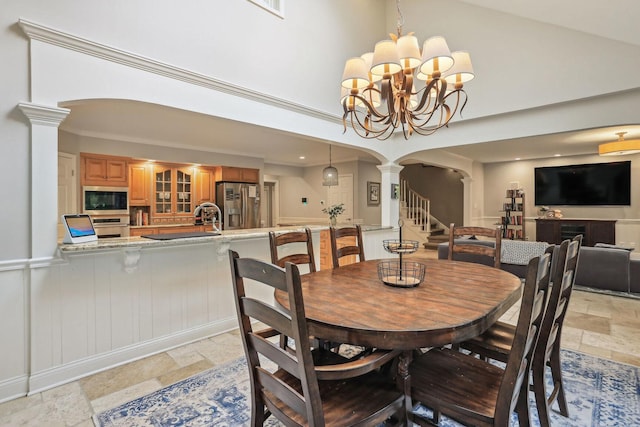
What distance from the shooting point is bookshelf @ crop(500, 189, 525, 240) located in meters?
8.29

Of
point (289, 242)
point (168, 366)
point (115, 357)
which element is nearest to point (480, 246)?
point (289, 242)

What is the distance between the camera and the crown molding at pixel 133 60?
6.86 feet

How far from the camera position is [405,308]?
56.0 inches

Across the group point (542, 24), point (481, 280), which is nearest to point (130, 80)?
point (481, 280)

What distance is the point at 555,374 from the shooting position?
6.08 feet

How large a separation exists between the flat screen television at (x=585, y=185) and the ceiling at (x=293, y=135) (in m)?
0.46

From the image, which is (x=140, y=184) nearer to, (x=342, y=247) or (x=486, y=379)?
(x=342, y=247)

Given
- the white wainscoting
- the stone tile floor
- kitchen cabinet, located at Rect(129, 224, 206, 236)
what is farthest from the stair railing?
the white wainscoting

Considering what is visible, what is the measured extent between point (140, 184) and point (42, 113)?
4063 mm

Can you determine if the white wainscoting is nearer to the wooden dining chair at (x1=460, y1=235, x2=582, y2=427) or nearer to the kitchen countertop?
the kitchen countertop

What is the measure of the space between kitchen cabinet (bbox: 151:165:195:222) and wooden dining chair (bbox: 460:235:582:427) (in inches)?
228

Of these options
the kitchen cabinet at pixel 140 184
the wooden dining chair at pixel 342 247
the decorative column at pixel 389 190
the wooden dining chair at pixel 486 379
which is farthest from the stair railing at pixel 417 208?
the wooden dining chair at pixel 486 379

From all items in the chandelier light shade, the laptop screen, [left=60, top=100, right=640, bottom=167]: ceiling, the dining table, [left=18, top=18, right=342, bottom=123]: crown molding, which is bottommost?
the dining table

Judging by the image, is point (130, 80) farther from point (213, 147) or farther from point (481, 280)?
point (213, 147)
